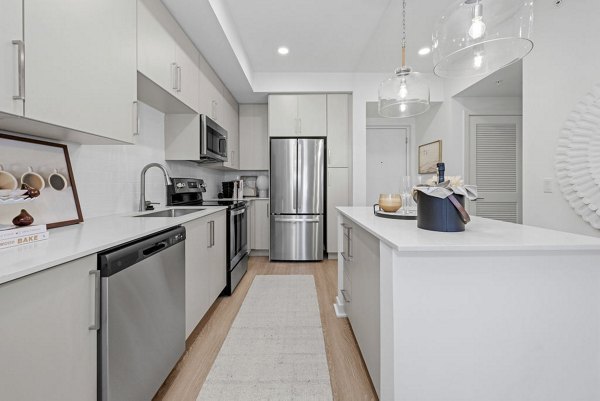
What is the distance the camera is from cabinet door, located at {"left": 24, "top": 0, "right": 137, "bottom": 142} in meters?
1.02

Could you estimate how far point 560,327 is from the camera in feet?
3.34

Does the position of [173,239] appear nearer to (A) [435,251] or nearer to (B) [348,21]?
(A) [435,251]

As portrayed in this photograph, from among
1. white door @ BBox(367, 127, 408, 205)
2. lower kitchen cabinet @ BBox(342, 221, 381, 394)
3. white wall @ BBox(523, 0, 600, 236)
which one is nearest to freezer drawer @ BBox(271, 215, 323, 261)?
white door @ BBox(367, 127, 408, 205)

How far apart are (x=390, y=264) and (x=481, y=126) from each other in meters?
3.67

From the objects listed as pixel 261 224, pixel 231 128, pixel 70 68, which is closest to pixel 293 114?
pixel 231 128

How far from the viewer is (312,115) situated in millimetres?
4004

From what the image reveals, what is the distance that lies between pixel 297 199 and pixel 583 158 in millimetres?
2866

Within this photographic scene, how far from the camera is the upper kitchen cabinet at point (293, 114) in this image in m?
3.99

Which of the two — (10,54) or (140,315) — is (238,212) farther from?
(10,54)

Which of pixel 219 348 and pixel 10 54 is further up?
pixel 10 54

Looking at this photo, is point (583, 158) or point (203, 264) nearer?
point (583, 158)

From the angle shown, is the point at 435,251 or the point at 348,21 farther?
the point at 348,21

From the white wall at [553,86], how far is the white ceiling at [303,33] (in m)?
0.89

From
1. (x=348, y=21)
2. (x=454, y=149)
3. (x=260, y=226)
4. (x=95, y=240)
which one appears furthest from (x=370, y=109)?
(x=95, y=240)
